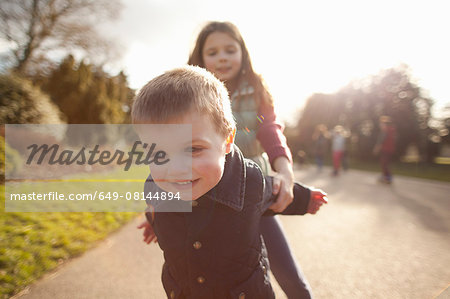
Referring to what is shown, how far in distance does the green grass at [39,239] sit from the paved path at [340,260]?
13 centimetres

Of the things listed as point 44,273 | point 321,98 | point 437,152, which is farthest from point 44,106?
point 321,98

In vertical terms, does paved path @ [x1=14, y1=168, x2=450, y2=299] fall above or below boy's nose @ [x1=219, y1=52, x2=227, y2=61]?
below

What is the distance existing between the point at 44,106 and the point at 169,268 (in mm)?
6917

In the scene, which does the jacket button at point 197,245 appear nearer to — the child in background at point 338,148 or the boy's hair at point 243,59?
the boy's hair at point 243,59

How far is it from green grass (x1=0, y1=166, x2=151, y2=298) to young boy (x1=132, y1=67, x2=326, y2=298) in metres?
1.79

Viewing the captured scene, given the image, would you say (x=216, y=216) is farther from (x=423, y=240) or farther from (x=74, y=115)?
(x=74, y=115)

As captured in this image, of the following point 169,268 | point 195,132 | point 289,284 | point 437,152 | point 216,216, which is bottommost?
point 437,152

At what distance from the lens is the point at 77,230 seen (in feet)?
11.1

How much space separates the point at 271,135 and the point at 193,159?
737 mm

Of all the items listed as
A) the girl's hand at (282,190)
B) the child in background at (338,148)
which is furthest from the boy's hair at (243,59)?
the child in background at (338,148)

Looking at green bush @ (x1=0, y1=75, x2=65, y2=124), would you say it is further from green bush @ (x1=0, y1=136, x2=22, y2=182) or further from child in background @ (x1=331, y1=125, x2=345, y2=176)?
child in background @ (x1=331, y1=125, x2=345, y2=176)

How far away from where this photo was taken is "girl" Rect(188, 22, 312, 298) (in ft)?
5.12

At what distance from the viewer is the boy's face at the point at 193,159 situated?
0.99 metres

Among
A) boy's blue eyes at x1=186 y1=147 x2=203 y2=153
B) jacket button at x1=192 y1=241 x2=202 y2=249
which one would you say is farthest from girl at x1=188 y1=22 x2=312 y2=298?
boy's blue eyes at x1=186 y1=147 x2=203 y2=153
